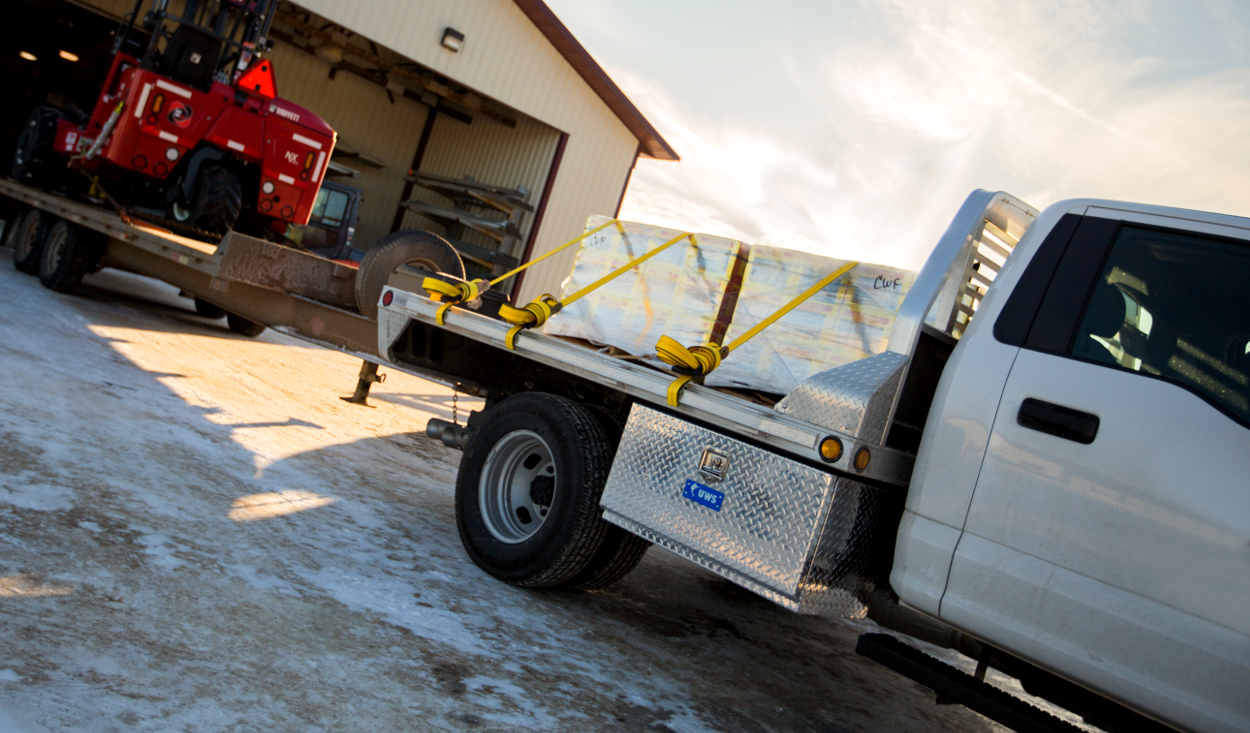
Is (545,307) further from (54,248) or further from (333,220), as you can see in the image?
(333,220)

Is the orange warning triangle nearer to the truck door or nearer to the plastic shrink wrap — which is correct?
the plastic shrink wrap

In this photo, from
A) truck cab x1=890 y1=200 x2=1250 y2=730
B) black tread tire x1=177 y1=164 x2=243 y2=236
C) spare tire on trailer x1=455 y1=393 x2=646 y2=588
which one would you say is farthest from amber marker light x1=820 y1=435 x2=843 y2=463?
black tread tire x1=177 y1=164 x2=243 y2=236

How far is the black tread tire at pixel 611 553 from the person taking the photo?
13.5ft

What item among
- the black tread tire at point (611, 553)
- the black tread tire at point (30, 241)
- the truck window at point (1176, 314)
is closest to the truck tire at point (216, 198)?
the black tread tire at point (30, 241)

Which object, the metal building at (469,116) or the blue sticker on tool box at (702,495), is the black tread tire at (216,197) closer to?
the metal building at (469,116)

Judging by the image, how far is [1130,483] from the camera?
2625 millimetres

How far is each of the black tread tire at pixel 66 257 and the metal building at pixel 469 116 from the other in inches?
233

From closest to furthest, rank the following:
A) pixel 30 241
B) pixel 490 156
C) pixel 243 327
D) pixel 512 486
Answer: pixel 512 486 → pixel 30 241 → pixel 243 327 → pixel 490 156

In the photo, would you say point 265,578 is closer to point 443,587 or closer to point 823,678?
point 443,587

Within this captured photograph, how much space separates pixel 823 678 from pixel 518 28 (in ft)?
46.9

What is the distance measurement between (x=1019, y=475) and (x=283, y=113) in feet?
28.2

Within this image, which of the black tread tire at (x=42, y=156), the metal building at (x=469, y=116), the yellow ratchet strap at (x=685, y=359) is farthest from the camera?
the metal building at (x=469, y=116)

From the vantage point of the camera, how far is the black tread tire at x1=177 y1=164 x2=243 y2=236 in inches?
349

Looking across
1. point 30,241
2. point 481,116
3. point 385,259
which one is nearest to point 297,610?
point 385,259
